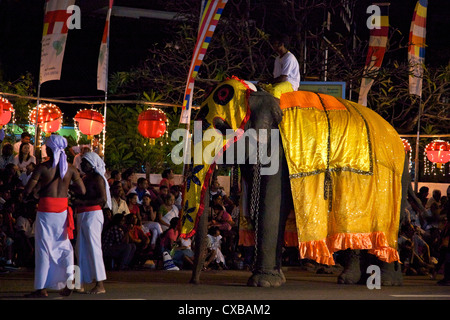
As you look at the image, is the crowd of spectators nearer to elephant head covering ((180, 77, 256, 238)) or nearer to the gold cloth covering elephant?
the gold cloth covering elephant

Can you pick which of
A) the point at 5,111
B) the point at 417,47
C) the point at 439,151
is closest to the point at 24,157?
the point at 5,111

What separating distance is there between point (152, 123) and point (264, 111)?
7.10 meters

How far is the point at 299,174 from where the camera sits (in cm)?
934

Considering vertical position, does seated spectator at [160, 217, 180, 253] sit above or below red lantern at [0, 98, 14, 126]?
below

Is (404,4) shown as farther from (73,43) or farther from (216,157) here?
(216,157)

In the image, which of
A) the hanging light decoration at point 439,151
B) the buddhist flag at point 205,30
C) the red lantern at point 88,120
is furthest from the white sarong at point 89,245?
the hanging light decoration at point 439,151

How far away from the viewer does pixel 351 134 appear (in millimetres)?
9625

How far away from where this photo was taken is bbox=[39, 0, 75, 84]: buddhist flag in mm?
14445

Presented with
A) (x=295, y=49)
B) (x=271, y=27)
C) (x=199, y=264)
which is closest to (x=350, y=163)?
(x=199, y=264)

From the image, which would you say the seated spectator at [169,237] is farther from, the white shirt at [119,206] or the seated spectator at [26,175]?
the seated spectator at [26,175]

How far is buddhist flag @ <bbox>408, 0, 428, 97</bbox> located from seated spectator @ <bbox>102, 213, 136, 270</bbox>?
7.92m

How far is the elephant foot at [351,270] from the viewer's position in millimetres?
9938

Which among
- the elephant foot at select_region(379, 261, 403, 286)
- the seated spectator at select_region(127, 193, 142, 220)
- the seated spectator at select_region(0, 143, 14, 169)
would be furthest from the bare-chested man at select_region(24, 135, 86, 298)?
the seated spectator at select_region(0, 143, 14, 169)

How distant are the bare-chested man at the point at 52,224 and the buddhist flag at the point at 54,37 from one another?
655 cm
